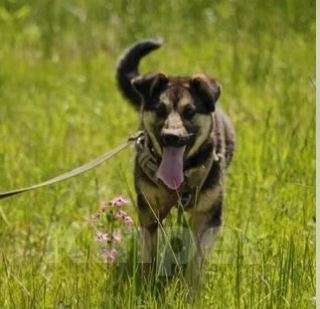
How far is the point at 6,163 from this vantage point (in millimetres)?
5766

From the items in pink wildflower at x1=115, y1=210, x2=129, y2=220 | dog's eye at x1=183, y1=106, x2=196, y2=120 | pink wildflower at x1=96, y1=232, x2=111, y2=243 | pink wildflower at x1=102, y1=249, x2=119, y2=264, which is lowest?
pink wildflower at x1=102, y1=249, x2=119, y2=264

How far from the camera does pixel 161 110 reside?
14.2ft

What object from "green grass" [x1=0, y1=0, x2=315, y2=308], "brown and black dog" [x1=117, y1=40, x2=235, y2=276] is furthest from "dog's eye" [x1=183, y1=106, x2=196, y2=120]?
"green grass" [x1=0, y1=0, x2=315, y2=308]

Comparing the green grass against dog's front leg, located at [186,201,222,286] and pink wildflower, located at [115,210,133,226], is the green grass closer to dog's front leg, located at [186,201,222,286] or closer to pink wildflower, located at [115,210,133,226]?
dog's front leg, located at [186,201,222,286]

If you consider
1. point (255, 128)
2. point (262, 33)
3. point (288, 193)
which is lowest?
point (288, 193)

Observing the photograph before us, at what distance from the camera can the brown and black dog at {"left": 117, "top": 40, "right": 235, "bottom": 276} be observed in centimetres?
430

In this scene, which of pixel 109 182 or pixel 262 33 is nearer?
pixel 109 182

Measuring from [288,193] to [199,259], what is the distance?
0.92 meters

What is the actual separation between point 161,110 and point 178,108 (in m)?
0.07

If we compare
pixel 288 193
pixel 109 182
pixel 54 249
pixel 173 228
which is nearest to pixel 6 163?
pixel 109 182

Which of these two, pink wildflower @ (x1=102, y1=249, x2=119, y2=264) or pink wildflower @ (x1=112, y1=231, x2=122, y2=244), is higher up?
pink wildflower @ (x1=112, y1=231, x2=122, y2=244)

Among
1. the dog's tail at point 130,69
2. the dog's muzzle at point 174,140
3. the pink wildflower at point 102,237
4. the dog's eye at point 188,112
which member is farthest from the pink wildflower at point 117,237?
the dog's tail at point 130,69

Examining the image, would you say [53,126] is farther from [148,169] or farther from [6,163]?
[148,169]

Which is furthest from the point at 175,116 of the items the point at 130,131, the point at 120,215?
the point at 130,131
